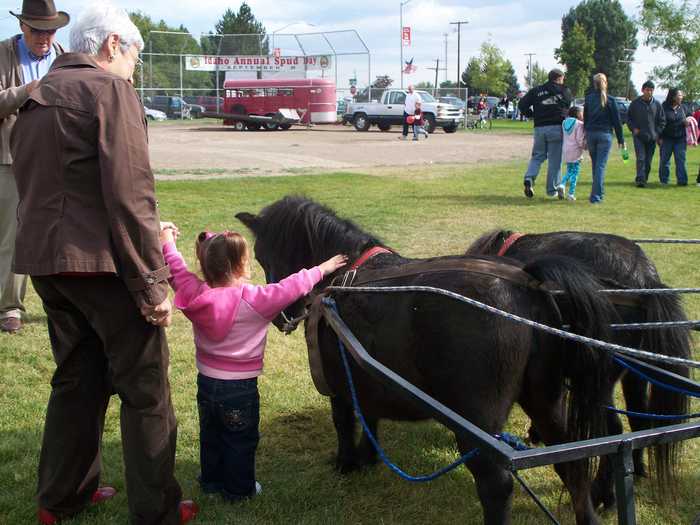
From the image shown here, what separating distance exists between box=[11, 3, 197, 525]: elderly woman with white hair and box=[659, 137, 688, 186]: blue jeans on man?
580 inches

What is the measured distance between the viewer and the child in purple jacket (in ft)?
10.1

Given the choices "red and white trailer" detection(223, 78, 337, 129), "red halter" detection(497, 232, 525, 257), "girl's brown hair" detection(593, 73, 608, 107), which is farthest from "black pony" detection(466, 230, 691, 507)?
"red and white trailer" detection(223, 78, 337, 129)

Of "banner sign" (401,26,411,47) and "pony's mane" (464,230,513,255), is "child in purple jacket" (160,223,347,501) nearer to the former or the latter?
"pony's mane" (464,230,513,255)

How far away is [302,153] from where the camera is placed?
2097cm

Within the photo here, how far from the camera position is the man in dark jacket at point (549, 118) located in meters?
11.9

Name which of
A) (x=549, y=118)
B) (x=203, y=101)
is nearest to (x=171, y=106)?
(x=203, y=101)

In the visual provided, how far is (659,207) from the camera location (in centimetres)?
1178

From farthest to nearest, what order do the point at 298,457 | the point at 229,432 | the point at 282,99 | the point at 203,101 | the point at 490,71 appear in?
the point at 490,71, the point at 203,101, the point at 282,99, the point at 298,457, the point at 229,432

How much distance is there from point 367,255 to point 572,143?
969 centimetres

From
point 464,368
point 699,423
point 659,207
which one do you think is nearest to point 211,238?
point 464,368

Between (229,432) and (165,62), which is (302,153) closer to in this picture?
(229,432)

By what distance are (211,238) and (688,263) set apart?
6.41m

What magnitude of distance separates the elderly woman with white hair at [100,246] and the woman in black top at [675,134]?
48.4 feet

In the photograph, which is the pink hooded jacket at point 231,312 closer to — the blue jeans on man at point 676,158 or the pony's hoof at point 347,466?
the pony's hoof at point 347,466
